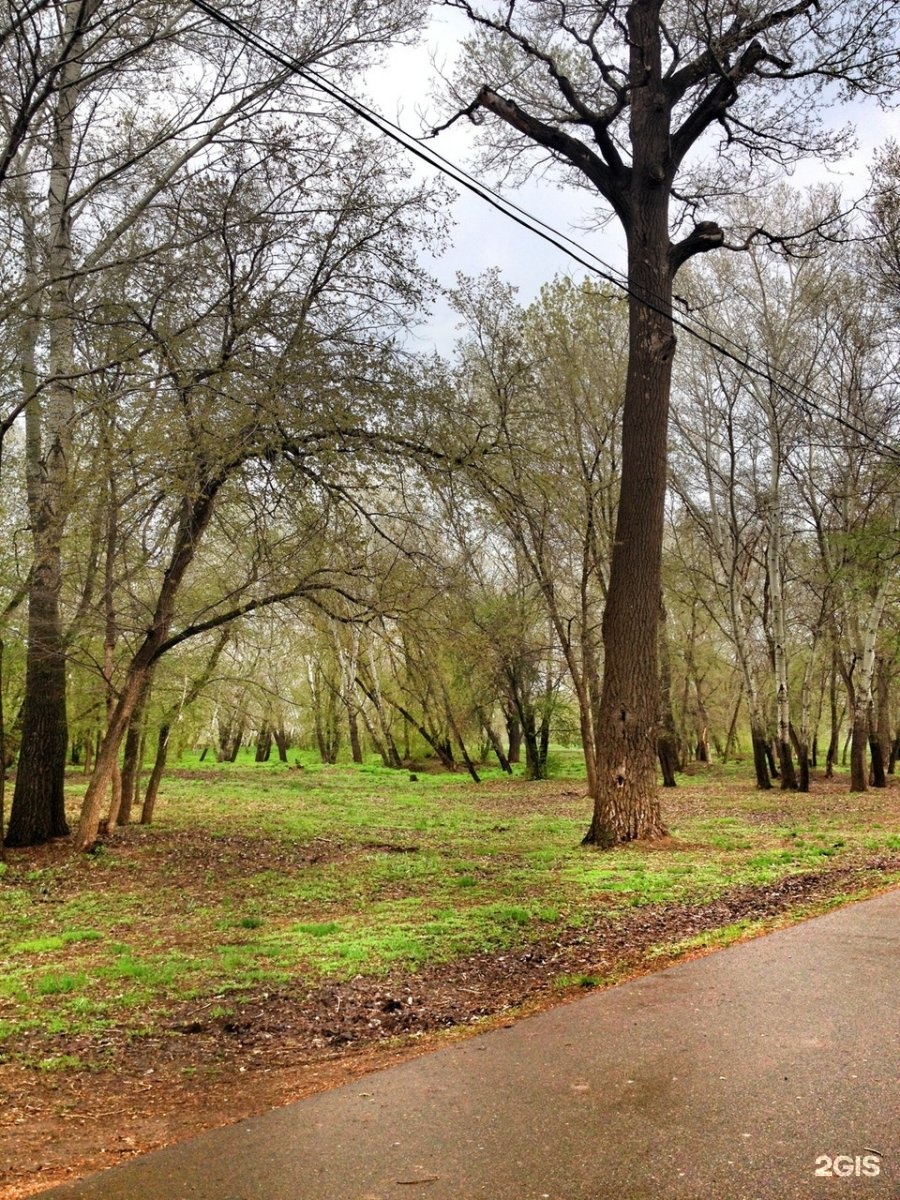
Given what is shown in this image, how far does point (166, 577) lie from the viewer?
984 centimetres

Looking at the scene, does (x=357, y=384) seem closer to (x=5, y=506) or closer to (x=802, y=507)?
(x=5, y=506)

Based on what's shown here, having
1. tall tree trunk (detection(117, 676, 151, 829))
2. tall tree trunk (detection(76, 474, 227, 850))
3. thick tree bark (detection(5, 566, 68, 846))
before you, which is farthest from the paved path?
tall tree trunk (detection(117, 676, 151, 829))

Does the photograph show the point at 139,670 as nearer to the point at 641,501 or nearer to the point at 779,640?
the point at 641,501

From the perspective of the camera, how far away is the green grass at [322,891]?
524 cm

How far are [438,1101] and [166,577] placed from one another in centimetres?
772

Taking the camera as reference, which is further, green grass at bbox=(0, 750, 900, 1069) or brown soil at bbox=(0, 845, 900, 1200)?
green grass at bbox=(0, 750, 900, 1069)

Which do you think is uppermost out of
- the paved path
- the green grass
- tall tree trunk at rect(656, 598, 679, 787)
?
tall tree trunk at rect(656, 598, 679, 787)

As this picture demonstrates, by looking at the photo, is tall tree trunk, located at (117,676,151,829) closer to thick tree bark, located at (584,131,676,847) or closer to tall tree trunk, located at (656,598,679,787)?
thick tree bark, located at (584,131,676,847)

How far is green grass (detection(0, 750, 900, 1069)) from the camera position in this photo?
17.2ft

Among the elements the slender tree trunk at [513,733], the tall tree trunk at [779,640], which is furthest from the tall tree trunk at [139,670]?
the slender tree trunk at [513,733]

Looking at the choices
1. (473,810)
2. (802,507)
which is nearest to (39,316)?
(473,810)

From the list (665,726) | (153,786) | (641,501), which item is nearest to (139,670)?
(153,786)

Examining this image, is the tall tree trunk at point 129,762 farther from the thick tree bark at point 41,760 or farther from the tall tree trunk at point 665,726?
the tall tree trunk at point 665,726

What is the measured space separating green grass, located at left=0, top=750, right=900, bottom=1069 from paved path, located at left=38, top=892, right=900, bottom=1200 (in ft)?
3.84
